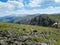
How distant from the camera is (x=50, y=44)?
31922mm

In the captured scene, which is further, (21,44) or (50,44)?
(50,44)

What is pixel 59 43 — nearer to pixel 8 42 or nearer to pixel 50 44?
pixel 50 44

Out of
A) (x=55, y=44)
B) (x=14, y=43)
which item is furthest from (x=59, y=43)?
(x=14, y=43)

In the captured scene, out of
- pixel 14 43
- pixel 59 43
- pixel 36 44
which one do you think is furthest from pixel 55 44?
pixel 14 43

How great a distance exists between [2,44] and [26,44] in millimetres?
4104

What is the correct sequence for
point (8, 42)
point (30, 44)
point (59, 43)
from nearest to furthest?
1. point (30, 44)
2. point (8, 42)
3. point (59, 43)

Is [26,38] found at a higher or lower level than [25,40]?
higher

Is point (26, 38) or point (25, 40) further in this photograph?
point (26, 38)

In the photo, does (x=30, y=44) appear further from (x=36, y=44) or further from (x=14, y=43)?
(x=14, y=43)

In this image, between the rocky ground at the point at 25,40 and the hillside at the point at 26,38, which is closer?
the rocky ground at the point at 25,40

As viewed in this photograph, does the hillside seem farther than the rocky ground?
Yes

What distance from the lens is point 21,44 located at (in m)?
29.7

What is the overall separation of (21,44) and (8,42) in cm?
322

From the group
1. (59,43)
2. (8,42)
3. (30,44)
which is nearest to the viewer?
(30,44)
